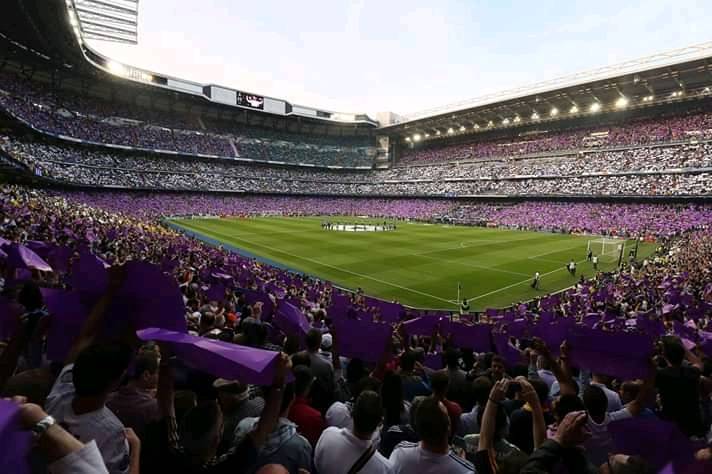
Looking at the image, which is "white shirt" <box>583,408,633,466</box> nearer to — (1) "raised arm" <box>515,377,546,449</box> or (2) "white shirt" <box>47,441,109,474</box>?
(1) "raised arm" <box>515,377,546,449</box>

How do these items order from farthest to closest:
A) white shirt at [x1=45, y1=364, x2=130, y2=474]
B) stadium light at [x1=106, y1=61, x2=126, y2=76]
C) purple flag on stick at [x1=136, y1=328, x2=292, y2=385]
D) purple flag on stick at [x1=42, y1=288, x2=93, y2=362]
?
stadium light at [x1=106, y1=61, x2=126, y2=76], purple flag on stick at [x1=42, y1=288, x2=93, y2=362], purple flag on stick at [x1=136, y1=328, x2=292, y2=385], white shirt at [x1=45, y1=364, x2=130, y2=474]

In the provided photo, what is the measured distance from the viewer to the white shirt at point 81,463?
1.66 meters

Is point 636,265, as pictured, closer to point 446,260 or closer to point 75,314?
point 446,260

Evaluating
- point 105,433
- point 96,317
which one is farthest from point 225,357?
point 96,317

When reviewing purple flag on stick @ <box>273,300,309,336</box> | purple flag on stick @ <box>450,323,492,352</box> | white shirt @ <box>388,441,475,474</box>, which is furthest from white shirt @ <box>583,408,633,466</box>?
purple flag on stick @ <box>450,323,492,352</box>

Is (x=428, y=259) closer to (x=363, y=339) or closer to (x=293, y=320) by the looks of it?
(x=293, y=320)

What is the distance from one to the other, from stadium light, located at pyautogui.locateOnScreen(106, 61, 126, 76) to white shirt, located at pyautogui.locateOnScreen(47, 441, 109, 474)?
80.2m

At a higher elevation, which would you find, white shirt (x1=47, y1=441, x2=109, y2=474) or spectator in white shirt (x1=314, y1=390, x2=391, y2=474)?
white shirt (x1=47, y1=441, x2=109, y2=474)

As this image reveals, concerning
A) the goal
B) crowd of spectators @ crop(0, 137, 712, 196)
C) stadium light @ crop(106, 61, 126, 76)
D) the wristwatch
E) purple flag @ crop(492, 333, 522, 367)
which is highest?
stadium light @ crop(106, 61, 126, 76)

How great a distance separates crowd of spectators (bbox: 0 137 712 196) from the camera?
178 ft

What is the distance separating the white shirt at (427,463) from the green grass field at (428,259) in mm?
17610

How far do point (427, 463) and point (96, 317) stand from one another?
2826 millimetres

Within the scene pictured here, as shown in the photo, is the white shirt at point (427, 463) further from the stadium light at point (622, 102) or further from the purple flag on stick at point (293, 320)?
the stadium light at point (622, 102)

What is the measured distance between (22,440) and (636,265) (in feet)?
114
